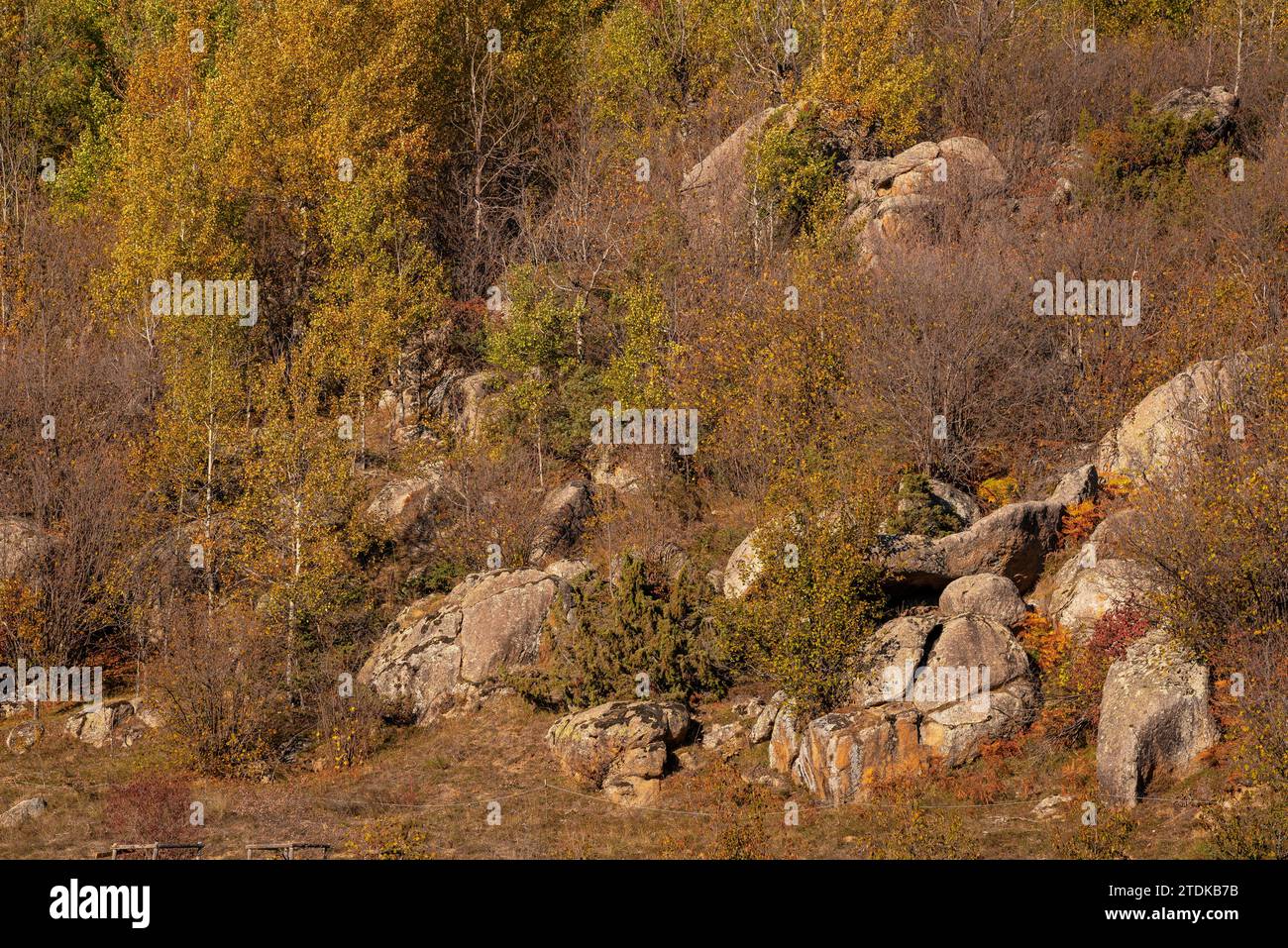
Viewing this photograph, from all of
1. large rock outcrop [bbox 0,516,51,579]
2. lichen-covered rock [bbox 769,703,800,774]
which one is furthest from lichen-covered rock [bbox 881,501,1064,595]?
large rock outcrop [bbox 0,516,51,579]

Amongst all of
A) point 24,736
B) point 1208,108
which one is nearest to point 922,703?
point 24,736

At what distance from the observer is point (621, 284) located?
1732 inches

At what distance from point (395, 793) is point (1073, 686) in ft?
45.0

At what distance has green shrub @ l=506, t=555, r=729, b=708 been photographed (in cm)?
3064

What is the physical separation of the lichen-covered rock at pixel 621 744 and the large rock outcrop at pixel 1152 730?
842 centimetres

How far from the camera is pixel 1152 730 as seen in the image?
23828mm

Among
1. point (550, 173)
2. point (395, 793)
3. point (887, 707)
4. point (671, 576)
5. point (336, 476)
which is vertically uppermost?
point (550, 173)

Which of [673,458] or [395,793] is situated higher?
[673,458]

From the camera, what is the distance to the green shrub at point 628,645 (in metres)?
30.6

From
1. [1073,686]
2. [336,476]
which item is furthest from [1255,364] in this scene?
[336,476]

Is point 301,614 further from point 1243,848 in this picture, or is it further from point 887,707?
point 1243,848

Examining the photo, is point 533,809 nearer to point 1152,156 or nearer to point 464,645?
point 464,645

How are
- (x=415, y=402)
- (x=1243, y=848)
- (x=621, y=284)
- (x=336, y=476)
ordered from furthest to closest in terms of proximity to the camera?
(x=415, y=402)
(x=621, y=284)
(x=336, y=476)
(x=1243, y=848)

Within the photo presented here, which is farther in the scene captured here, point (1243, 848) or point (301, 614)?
point (301, 614)
